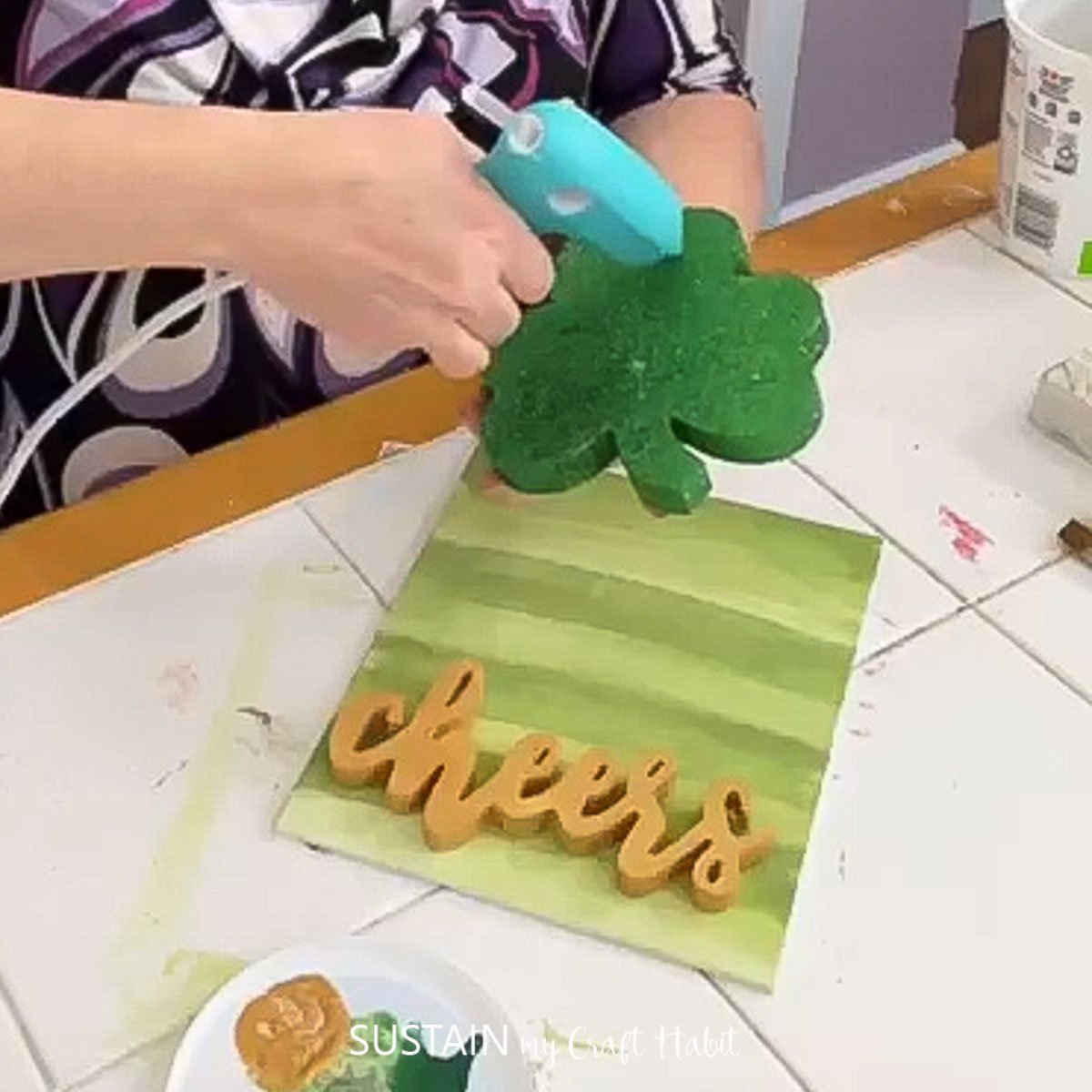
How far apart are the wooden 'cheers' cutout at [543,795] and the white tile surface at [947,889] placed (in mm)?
31

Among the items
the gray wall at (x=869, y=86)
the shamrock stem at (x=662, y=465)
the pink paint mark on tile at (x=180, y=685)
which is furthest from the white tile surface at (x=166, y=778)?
the gray wall at (x=869, y=86)

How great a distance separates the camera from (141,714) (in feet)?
2.30

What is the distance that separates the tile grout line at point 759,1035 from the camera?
1.99ft

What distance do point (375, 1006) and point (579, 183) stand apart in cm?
25

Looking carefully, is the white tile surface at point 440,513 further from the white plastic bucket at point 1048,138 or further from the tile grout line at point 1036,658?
the white plastic bucket at point 1048,138

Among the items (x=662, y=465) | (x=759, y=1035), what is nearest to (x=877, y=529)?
(x=662, y=465)

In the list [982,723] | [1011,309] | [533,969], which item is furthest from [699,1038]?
[1011,309]

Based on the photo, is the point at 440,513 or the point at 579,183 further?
the point at 440,513

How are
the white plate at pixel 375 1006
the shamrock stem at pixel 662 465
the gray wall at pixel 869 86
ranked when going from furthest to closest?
the gray wall at pixel 869 86
the shamrock stem at pixel 662 465
the white plate at pixel 375 1006

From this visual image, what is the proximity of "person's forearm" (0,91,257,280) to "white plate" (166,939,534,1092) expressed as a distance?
212mm

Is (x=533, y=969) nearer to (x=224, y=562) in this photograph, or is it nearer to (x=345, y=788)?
(x=345, y=788)

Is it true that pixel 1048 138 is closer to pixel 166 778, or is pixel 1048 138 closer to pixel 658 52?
pixel 658 52

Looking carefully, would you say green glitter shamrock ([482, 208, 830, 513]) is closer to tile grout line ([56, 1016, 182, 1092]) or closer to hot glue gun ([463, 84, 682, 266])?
hot glue gun ([463, 84, 682, 266])

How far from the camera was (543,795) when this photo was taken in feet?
2.17
